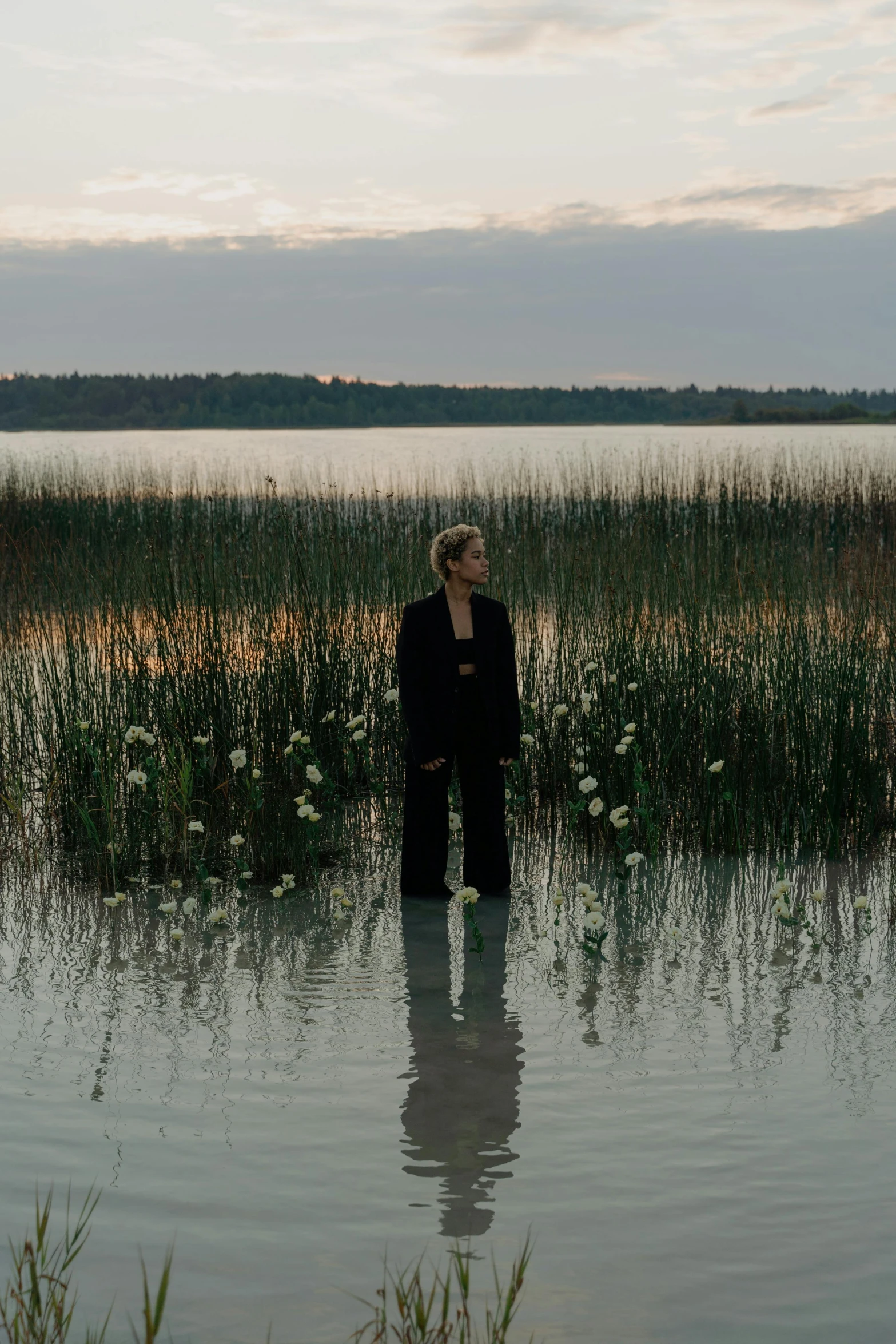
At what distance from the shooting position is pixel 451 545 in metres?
4.92

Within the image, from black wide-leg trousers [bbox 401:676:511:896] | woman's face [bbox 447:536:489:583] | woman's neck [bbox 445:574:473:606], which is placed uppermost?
woman's face [bbox 447:536:489:583]

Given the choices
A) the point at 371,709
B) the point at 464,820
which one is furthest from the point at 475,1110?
the point at 371,709

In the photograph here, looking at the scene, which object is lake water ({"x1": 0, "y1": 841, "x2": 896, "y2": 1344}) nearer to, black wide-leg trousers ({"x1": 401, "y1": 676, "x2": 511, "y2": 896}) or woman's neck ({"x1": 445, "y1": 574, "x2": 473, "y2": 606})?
black wide-leg trousers ({"x1": 401, "y1": 676, "x2": 511, "y2": 896})

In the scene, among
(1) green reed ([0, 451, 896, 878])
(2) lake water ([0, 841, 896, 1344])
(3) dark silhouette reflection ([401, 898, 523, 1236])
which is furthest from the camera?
(1) green reed ([0, 451, 896, 878])

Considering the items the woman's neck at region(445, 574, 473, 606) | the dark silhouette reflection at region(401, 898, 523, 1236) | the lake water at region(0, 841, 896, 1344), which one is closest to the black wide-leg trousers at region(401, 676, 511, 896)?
the lake water at region(0, 841, 896, 1344)

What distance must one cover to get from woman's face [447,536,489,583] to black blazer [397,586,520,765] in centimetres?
12

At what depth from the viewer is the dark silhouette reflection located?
302 cm

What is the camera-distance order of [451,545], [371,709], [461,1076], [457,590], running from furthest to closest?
[371,709] → [457,590] → [451,545] → [461,1076]

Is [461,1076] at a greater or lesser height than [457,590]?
lesser

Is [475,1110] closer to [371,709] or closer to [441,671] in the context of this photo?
[441,671]

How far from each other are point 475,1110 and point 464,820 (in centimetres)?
184

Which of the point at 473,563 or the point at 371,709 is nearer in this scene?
the point at 473,563

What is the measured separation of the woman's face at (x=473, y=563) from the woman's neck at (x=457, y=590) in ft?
0.20

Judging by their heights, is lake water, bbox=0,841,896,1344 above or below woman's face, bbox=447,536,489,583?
below
